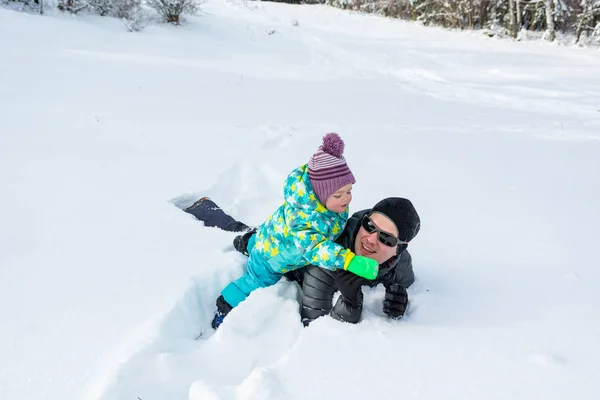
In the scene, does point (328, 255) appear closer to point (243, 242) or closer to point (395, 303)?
point (395, 303)

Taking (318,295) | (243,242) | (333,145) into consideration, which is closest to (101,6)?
(243,242)

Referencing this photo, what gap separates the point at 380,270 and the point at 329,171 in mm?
579

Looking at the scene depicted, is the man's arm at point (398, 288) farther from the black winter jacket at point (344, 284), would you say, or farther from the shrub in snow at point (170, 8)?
the shrub in snow at point (170, 8)

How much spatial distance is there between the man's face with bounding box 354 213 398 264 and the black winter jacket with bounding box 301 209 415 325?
59mm

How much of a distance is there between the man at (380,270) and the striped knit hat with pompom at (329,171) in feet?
0.73

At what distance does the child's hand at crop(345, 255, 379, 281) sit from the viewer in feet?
6.74

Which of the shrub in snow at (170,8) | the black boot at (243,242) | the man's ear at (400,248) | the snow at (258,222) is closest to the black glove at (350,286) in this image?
the snow at (258,222)

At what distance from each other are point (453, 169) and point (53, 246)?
340 cm

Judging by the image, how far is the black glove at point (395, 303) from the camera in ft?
7.25

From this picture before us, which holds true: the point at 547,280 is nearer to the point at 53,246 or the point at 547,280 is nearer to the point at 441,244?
the point at 441,244

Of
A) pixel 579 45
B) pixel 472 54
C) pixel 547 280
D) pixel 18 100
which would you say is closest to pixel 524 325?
pixel 547 280

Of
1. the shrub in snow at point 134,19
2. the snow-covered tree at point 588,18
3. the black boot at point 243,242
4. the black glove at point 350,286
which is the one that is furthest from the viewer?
the snow-covered tree at point 588,18

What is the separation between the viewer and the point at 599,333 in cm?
202

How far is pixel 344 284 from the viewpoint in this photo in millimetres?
2172
